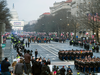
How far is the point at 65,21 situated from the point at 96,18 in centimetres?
3991

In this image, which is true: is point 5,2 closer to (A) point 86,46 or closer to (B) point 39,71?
(A) point 86,46

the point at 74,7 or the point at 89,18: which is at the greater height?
the point at 74,7

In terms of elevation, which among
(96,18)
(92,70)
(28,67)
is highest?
(96,18)

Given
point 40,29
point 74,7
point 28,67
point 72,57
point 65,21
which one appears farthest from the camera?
point 40,29

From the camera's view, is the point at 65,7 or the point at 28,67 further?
the point at 65,7

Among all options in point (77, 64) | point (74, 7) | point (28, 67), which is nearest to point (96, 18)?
point (77, 64)

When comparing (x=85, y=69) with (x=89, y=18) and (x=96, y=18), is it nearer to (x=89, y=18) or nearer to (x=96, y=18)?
(x=96, y=18)

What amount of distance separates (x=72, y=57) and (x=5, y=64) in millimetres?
17872

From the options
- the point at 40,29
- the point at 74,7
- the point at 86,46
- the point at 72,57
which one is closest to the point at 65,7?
the point at 40,29

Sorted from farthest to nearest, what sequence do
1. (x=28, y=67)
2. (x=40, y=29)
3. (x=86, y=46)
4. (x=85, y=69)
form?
(x=40, y=29), (x=86, y=46), (x=85, y=69), (x=28, y=67)

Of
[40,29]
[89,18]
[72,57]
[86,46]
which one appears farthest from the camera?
[40,29]

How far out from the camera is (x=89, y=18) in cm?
5225

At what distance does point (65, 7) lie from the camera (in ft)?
459

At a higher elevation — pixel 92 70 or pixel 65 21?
pixel 65 21
